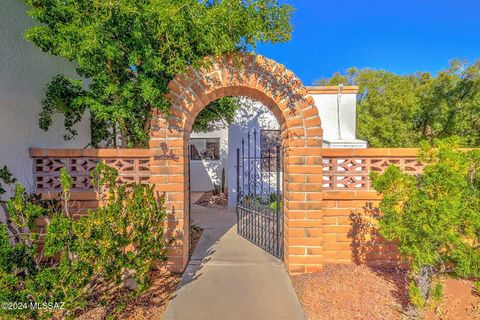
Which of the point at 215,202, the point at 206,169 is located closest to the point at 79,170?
the point at 215,202

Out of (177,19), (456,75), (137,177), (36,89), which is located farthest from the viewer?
(456,75)

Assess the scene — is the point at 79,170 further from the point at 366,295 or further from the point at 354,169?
the point at 366,295

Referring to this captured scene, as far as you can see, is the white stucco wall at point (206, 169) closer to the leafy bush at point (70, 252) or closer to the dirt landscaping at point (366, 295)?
the dirt landscaping at point (366, 295)

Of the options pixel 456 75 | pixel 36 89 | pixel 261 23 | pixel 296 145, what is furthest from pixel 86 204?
pixel 456 75

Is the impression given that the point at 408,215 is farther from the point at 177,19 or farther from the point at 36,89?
the point at 36,89

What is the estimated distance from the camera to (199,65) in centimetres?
335

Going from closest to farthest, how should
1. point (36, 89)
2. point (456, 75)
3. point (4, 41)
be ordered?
point (4, 41) → point (36, 89) → point (456, 75)

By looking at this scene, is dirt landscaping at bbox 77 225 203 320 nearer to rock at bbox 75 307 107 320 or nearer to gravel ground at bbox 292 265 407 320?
rock at bbox 75 307 107 320

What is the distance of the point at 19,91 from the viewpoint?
3.60m

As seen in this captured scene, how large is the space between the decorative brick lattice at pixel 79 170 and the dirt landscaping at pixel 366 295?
2.66 metres

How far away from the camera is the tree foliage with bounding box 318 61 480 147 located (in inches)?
404

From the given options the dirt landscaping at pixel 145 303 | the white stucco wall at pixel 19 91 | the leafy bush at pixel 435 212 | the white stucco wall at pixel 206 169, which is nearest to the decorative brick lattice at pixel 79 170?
the white stucco wall at pixel 19 91

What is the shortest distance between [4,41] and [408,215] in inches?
206

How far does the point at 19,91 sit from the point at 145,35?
2.05 metres
